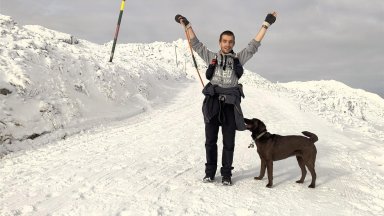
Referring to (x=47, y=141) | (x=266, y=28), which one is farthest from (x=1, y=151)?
(x=266, y=28)

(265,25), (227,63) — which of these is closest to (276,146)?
(227,63)

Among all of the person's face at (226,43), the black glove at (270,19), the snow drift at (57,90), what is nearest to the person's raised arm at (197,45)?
the person's face at (226,43)

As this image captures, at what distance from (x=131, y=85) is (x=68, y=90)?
402cm

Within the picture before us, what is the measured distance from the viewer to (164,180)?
5609 mm

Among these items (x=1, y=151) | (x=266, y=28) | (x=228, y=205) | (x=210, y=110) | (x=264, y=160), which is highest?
(x=266, y=28)

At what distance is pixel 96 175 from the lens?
226 inches

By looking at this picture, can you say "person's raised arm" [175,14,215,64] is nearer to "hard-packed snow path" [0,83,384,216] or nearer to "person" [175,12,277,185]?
"person" [175,12,277,185]

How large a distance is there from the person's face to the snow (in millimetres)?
2031

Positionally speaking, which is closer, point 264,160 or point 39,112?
point 264,160

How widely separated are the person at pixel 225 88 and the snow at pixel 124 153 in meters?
0.61

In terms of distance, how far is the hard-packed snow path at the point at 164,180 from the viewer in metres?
4.56

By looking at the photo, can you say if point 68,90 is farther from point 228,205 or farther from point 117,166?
point 228,205

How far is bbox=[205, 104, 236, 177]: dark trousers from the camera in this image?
543 cm

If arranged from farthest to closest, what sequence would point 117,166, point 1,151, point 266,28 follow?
point 1,151 < point 117,166 < point 266,28
